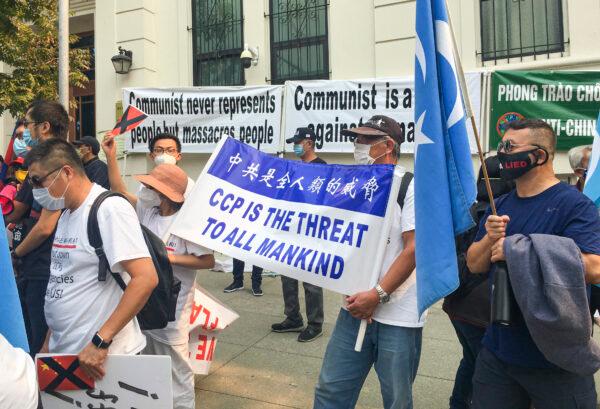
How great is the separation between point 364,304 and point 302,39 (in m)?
6.86

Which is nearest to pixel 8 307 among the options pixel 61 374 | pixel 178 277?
pixel 61 374

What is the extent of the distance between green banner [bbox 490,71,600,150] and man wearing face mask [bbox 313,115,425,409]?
16.1 feet

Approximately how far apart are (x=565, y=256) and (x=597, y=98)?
19.3ft

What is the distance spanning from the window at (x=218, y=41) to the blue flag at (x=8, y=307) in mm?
7530

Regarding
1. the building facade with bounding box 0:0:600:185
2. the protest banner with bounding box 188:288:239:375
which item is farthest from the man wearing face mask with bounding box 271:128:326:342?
the building facade with bounding box 0:0:600:185

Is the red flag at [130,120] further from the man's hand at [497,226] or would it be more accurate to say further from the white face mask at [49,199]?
the man's hand at [497,226]

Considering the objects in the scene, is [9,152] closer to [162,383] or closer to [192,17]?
[162,383]

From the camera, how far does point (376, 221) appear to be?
259 cm

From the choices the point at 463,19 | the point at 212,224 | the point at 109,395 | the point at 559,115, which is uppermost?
the point at 463,19

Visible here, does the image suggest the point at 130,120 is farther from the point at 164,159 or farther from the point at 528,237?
the point at 528,237

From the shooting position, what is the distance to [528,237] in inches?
78.9

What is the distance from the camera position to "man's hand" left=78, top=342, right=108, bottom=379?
2105 mm

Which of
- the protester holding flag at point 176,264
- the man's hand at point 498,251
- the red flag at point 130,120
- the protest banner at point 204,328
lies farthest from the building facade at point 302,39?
the man's hand at point 498,251

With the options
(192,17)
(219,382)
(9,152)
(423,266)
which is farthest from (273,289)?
(192,17)
